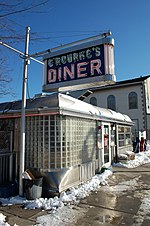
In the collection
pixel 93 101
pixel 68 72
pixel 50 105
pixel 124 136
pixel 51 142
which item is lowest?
pixel 124 136

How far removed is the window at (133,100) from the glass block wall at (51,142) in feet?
60.6

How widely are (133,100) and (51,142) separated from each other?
1955 cm

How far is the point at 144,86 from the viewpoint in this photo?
22875 mm

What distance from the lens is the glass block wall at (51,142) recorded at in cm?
599

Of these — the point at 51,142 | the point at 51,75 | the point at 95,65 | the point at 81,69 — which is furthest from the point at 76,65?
the point at 51,142

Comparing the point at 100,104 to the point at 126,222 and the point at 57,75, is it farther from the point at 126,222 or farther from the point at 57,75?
the point at 126,222

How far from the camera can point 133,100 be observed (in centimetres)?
2378

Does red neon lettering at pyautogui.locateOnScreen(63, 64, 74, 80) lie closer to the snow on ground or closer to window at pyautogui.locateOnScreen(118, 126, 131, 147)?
the snow on ground

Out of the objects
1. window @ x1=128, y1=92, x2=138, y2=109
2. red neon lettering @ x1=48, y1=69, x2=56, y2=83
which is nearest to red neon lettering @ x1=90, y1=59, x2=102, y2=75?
red neon lettering @ x1=48, y1=69, x2=56, y2=83

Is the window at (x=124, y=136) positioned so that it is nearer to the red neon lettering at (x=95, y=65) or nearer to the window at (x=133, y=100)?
the red neon lettering at (x=95, y=65)

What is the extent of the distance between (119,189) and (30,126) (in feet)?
11.8

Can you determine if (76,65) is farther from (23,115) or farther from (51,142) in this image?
(51,142)

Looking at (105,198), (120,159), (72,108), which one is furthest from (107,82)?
(120,159)

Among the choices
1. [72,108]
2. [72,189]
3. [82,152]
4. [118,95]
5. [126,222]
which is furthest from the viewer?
[118,95]
